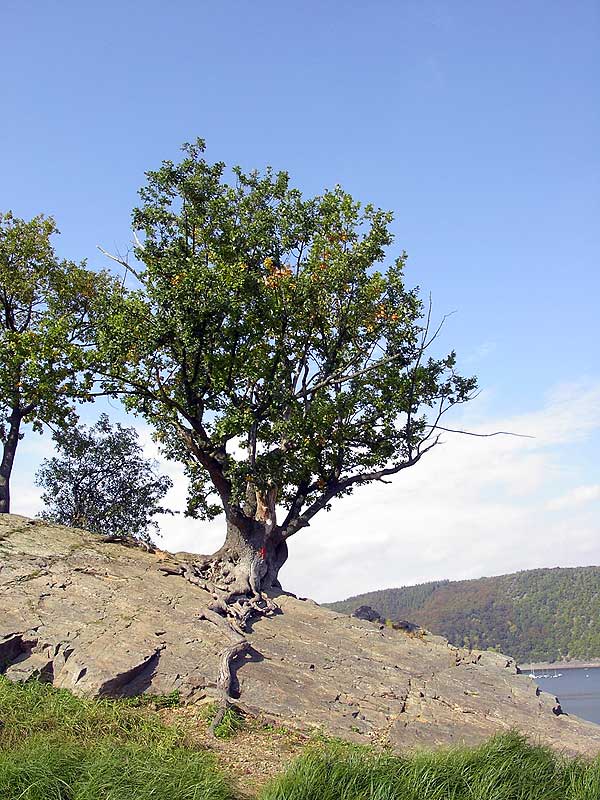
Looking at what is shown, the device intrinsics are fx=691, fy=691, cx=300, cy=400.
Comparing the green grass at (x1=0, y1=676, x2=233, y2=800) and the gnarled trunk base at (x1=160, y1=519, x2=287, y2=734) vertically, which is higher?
the gnarled trunk base at (x1=160, y1=519, x2=287, y2=734)

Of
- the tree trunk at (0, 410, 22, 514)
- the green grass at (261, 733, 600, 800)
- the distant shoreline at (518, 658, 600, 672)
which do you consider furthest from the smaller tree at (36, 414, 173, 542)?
the distant shoreline at (518, 658, 600, 672)

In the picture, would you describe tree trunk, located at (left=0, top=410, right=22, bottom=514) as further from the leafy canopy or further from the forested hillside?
the forested hillside

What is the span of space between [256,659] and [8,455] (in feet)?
44.4

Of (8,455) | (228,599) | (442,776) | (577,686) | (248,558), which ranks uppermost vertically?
(8,455)

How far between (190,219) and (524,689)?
1752cm

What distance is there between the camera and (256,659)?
16.8 meters

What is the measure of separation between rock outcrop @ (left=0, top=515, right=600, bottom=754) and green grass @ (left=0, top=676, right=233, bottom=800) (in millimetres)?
975

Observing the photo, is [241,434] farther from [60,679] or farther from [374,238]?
[60,679]

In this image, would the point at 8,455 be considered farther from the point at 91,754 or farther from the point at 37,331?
the point at 91,754

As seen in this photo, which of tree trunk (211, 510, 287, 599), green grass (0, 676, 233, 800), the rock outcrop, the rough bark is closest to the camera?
green grass (0, 676, 233, 800)

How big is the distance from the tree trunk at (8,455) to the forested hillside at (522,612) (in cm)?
7519

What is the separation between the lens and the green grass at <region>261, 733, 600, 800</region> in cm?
1049

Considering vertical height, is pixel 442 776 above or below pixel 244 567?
below

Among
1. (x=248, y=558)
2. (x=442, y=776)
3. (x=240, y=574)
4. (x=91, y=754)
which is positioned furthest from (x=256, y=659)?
(x=442, y=776)
